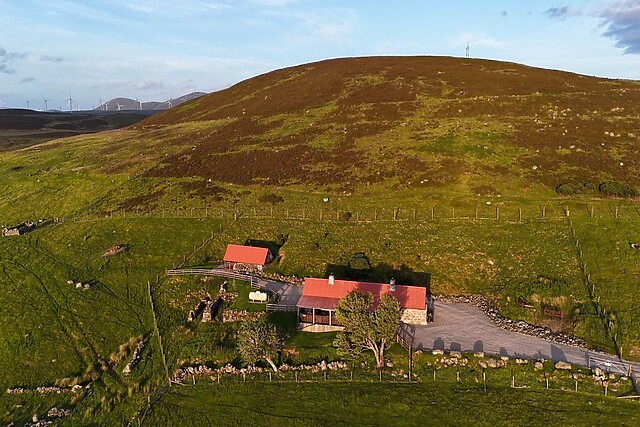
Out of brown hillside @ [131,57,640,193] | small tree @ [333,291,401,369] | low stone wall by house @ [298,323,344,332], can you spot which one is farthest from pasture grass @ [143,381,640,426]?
brown hillside @ [131,57,640,193]

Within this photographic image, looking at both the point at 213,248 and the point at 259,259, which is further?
the point at 213,248

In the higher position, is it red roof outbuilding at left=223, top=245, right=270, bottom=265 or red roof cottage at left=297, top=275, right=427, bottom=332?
red roof outbuilding at left=223, top=245, right=270, bottom=265

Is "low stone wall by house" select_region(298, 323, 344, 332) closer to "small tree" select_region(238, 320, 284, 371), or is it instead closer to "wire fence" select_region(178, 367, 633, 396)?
"small tree" select_region(238, 320, 284, 371)

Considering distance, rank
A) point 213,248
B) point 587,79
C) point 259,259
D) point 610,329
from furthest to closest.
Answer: point 587,79 → point 213,248 → point 259,259 → point 610,329

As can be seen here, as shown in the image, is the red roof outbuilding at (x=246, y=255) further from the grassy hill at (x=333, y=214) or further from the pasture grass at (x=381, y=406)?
the pasture grass at (x=381, y=406)

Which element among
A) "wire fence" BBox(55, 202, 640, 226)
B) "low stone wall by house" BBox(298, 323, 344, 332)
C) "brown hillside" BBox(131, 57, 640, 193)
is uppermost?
"brown hillside" BBox(131, 57, 640, 193)

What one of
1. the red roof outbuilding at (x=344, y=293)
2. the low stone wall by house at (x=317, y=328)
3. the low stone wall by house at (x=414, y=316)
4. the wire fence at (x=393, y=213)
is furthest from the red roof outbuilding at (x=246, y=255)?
the low stone wall by house at (x=414, y=316)

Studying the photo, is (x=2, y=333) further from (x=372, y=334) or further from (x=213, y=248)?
(x=372, y=334)

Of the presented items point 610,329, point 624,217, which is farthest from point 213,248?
point 624,217
